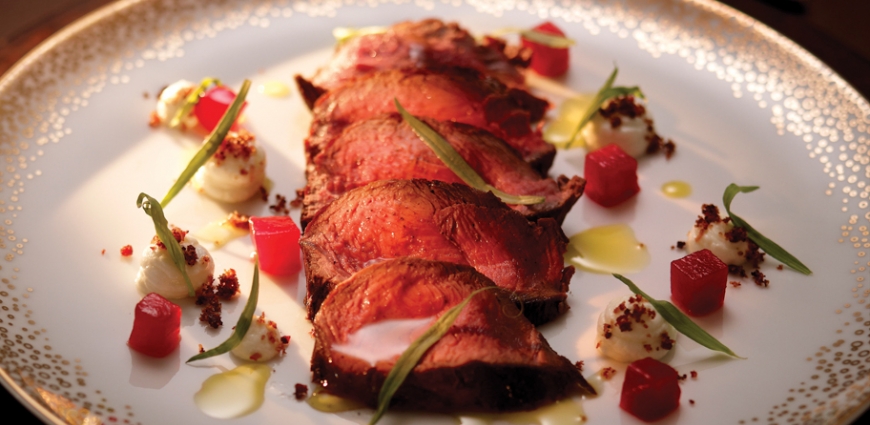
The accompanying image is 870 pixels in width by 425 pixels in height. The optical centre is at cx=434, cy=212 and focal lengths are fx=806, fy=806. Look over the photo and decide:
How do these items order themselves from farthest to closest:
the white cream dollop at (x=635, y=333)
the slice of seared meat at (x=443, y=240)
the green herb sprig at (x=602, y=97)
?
1. the green herb sprig at (x=602, y=97)
2. the slice of seared meat at (x=443, y=240)
3. the white cream dollop at (x=635, y=333)

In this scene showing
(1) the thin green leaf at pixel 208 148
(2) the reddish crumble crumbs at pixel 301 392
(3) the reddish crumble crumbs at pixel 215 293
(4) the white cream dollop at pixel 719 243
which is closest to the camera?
(2) the reddish crumble crumbs at pixel 301 392

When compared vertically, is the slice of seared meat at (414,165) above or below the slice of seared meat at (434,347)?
above

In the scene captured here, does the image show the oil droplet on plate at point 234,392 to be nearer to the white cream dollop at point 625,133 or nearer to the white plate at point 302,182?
the white plate at point 302,182

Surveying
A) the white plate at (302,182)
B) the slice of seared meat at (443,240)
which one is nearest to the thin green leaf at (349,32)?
the white plate at (302,182)

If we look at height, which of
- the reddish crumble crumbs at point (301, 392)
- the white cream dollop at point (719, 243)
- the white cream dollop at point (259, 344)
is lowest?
the white cream dollop at point (719, 243)

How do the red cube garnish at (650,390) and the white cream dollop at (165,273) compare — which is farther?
the white cream dollop at (165,273)

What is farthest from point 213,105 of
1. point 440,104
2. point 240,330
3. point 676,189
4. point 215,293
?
point 676,189

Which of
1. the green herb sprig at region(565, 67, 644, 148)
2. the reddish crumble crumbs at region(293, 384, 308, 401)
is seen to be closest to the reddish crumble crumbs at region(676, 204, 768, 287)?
the green herb sprig at region(565, 67, 644, 148)
